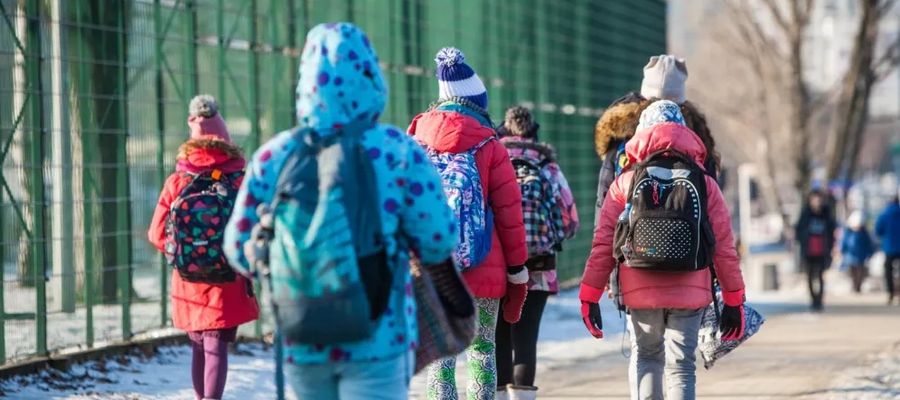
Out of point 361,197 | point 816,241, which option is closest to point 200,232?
point 361,197

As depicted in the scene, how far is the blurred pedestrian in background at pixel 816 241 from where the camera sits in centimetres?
1802

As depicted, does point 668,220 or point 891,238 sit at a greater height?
point 668,220

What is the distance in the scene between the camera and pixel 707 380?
10898 mm

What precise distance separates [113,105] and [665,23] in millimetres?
15357

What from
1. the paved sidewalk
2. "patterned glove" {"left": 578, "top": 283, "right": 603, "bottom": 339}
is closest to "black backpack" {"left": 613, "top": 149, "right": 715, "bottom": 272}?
"patterned glove" {"left": 578, "top": 283, "right": 603, "bottom": 339}

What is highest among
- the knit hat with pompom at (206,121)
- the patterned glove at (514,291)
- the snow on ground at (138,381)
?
the knit hat with pompom at (206,121)

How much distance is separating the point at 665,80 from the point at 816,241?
1045cm

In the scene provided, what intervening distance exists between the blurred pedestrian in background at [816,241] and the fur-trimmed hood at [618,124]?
10.1 metres

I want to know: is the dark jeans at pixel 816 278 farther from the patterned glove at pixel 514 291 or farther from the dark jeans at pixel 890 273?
the patterned glove at pixel 514 291

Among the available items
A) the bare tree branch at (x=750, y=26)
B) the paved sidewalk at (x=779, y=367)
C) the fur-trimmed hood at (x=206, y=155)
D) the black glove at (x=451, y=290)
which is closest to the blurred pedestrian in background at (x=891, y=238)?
the paved sidewalk at (x=779, y=367)

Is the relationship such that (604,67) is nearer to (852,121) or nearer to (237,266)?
(852,121)

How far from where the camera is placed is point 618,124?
27.2 feet

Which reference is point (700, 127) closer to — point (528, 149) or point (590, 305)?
point (528, 149)

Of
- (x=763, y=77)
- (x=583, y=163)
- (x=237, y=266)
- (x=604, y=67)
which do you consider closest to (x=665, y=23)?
(x=604, y=67)
